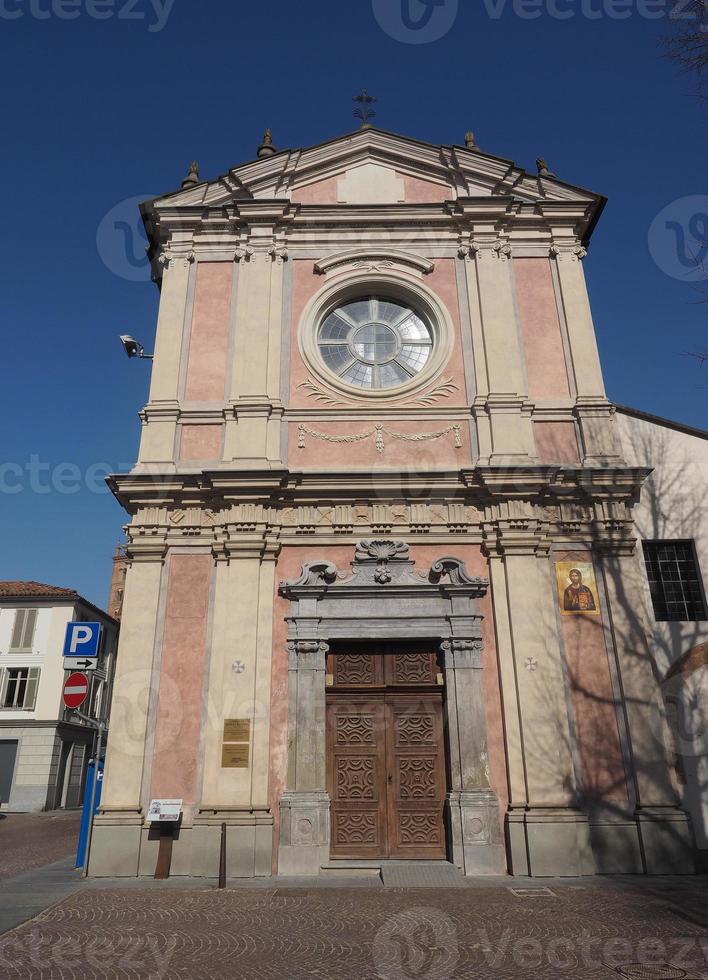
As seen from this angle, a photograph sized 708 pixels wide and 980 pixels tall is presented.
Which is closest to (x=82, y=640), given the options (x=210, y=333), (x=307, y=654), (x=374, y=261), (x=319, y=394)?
(x=307, y=654)

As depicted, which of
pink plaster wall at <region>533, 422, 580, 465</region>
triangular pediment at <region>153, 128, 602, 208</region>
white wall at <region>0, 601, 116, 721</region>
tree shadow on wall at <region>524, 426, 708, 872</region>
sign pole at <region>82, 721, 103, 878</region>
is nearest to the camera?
sign pole at <region>82, 721, 103, 878</region>

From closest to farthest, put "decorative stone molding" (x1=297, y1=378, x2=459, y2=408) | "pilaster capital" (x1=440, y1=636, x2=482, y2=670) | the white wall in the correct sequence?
1. "pilaster capital" (x1=440, y1=636, x2=482, y2=670)
2. "decorative stone molding" (x1=297, y1=378, x2=459, y2=408)
3. the white wall

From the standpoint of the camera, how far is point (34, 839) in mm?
17406

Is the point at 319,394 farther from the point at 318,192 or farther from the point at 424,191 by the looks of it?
the point at 424,191

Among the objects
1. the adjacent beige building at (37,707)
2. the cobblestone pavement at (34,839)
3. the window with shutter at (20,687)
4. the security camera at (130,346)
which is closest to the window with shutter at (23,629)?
the adjacent beige building at (37,707)

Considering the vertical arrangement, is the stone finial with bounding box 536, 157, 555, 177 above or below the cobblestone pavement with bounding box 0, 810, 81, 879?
above

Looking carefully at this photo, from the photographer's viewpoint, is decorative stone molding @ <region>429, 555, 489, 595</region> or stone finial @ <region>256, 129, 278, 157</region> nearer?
decorative stone molding @ <region>429, 555, 489, 595</region>

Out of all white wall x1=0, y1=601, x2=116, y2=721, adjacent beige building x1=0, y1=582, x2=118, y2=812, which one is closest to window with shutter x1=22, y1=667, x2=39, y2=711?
adjacent beige building x1=0, y1=582, x2=118, y2=812

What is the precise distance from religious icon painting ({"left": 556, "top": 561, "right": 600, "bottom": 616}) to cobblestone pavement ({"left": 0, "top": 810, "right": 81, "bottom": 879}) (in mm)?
9187

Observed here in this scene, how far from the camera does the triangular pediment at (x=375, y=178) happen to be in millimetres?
14219

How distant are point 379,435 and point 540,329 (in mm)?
3718

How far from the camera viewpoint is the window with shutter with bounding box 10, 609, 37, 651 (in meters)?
29.8

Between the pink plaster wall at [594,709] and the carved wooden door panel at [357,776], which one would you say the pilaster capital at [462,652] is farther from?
the pink plaster wall at [594,709]

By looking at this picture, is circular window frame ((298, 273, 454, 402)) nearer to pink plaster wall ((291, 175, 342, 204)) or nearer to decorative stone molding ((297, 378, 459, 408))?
decorative stone molding ((297, 378, 459, 408))
